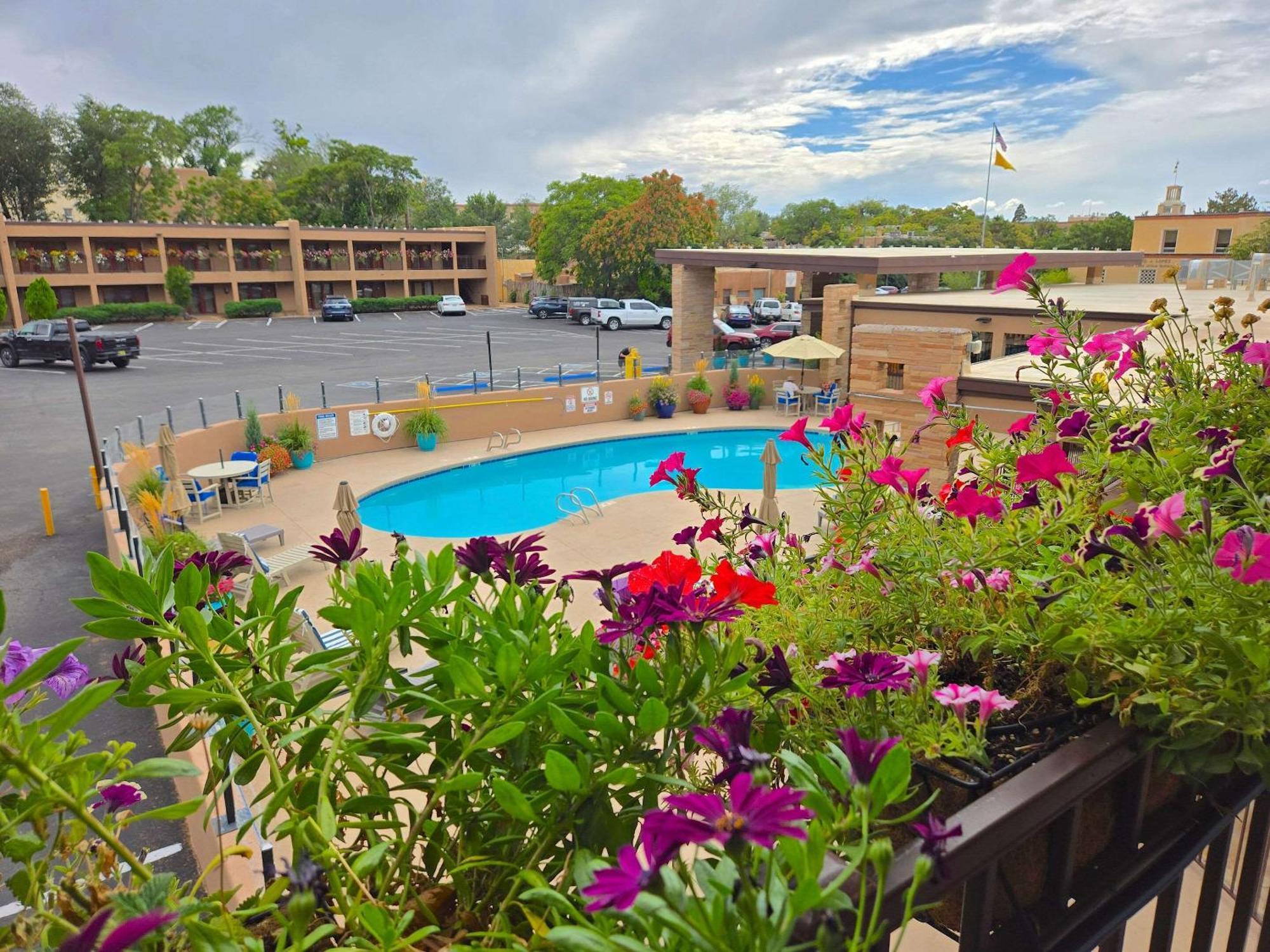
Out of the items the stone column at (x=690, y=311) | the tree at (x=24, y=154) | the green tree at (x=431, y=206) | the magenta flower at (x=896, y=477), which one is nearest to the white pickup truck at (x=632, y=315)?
the stone column at (x=690, y=311)

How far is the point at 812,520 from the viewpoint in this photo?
1420cm

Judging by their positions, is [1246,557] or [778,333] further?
[778,333]

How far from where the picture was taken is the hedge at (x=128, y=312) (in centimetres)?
4034

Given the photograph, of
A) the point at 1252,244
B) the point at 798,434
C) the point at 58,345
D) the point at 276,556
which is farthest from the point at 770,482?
the point at 1252,244

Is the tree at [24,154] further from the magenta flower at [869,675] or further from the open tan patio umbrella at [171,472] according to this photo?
the magenta flower at [869,675]

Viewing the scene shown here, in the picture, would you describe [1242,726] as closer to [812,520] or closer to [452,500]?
[812,520]

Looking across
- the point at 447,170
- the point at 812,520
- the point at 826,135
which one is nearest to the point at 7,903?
the point at 812,520

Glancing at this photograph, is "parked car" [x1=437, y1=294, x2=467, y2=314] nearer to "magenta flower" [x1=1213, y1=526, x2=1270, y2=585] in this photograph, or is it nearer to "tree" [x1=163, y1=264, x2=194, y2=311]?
Answer: "tree" [x1=163, y1=264, x2=194, y2=311]

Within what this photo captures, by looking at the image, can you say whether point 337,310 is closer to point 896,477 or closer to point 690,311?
point 690,311

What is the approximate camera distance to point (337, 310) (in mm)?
43906

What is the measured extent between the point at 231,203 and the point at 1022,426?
2518 inches

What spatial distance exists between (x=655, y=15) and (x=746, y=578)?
42980mm

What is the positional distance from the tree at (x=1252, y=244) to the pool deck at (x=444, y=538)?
2722cm

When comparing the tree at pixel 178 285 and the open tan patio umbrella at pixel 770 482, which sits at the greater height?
the tree at pixel 178 285
